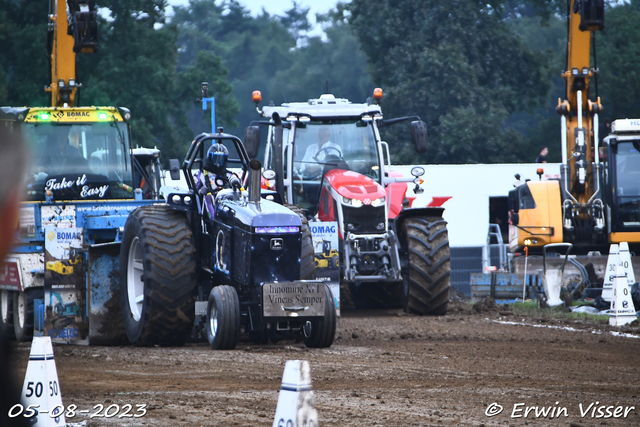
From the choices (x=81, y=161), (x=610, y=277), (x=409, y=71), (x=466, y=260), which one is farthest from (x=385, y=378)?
(x=409, y=71)

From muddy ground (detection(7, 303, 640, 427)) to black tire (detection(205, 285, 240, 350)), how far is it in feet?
0.40

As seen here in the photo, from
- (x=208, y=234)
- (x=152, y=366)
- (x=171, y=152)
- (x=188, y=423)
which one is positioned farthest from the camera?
(x=171, y=152)

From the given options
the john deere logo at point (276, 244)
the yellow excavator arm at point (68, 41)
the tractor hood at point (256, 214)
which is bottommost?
the john deere logo at point (276, 244)

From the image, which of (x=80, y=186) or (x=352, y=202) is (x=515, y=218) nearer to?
(x=352, y=202)

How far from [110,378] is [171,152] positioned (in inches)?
1270

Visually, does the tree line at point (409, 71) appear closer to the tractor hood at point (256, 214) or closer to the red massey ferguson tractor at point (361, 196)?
the red massey ferguson tractor at point (361, 196)

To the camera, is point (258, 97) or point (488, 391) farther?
point (258, 97)

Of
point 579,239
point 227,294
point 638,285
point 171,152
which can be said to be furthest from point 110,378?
point 171,152

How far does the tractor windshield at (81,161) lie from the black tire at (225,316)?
15.4ft

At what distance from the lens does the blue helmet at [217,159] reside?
9719mm

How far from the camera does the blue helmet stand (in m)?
9.72

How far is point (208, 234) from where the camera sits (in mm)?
9984

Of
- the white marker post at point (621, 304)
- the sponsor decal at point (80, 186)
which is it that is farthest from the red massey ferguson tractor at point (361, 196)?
the white marker post at point (621, 304)

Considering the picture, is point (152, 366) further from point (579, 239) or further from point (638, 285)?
point (579, 239)
